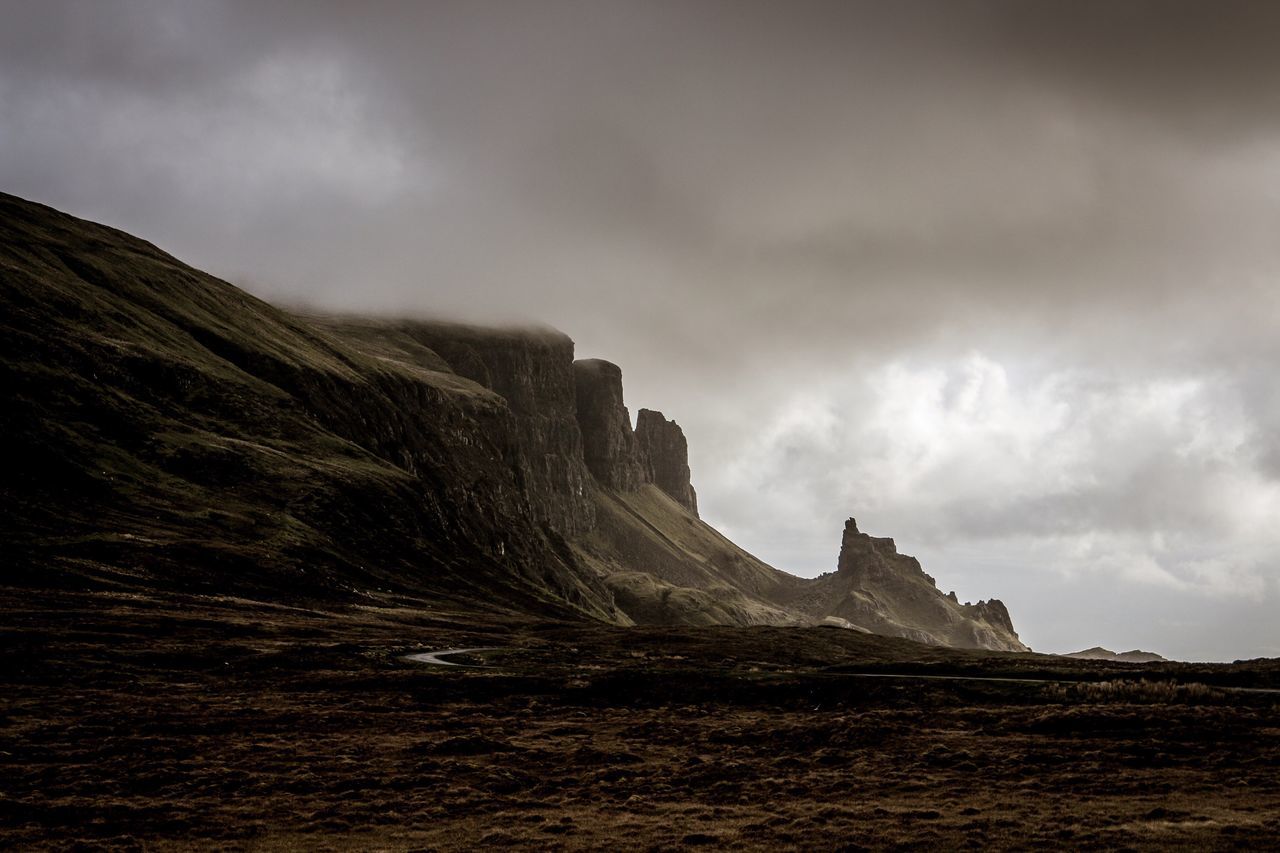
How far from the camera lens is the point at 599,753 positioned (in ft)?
160

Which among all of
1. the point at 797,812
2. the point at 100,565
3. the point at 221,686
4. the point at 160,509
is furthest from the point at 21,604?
the point at 797,812

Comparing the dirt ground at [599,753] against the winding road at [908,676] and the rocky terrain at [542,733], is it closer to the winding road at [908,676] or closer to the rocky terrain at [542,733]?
the rocky terrain at [542,733]

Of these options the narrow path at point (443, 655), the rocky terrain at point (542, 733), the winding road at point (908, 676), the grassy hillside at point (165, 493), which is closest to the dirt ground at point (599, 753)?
the rocky terrain at point (542, 733)

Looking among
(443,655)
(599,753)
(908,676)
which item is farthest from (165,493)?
(908,676)

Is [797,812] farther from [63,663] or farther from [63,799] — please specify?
[63,663]

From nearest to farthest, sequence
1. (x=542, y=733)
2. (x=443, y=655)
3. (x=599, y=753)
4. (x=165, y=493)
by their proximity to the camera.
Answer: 1. (x=599, y=753)
2. (x=542, y=733)
3. (x=443, y=655)
4. (x=165, y=493)

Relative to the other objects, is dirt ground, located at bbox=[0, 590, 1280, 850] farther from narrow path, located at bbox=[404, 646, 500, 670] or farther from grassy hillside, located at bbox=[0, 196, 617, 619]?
grassy hillside, located at bbox=[0, 196, 617, 619]

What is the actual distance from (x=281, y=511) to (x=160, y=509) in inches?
853

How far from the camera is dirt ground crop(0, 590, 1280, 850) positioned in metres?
34.0

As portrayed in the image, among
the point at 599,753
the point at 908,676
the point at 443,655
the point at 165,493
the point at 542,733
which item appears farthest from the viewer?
the point at 165,493

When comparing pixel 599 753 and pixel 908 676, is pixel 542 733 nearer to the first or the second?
pixel 599 753

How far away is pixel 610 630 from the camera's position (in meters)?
129

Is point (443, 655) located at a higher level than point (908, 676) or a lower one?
lower

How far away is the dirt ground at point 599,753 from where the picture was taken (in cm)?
3397
